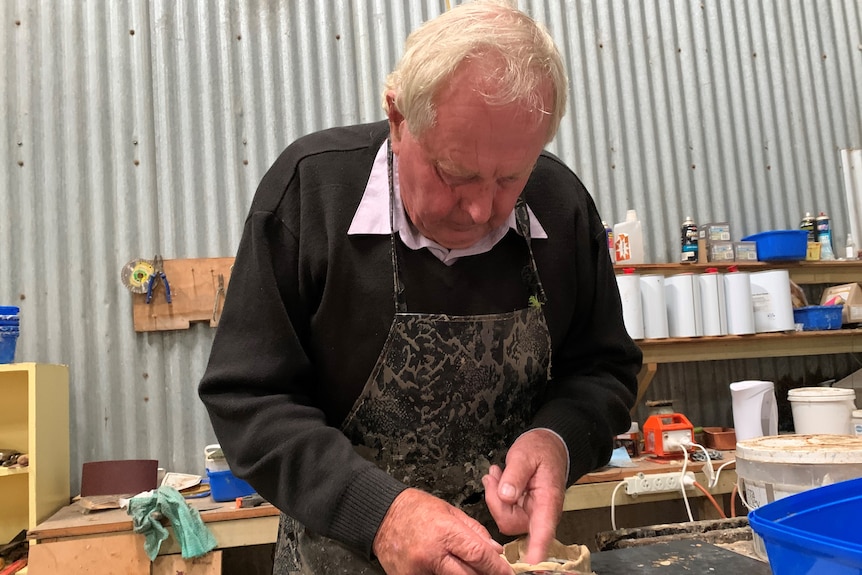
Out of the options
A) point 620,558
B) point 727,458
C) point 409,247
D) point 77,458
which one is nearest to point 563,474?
point 620,558

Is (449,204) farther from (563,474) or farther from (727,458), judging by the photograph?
(727,458)

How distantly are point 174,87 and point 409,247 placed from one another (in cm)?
254

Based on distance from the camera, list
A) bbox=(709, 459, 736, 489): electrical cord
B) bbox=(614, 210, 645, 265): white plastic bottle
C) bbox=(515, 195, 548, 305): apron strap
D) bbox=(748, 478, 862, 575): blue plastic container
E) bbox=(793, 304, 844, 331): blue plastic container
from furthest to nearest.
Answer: bbox=(793, 304, 844, 331): blue plastic container
bbox=(614, 210, 645, 265): white plastic bottle
bbox=(709, 459, 736, 489): electrical cord
bbox=(515, 195, 548, 305): apron strap
bbox=(748, 478, 862, 575): blue plastic container

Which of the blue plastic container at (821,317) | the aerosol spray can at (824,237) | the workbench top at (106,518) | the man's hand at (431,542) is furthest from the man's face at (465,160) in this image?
the aerosol spray can at (824,237)

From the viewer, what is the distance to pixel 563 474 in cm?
120

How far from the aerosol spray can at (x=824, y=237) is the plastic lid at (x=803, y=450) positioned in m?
2.76

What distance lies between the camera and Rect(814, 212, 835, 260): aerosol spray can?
12.2 feet

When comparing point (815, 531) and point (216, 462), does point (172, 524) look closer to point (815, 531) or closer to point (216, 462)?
point (216, 462)

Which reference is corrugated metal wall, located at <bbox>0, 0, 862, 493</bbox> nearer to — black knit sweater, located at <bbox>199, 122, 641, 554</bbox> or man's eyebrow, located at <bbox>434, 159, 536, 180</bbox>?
black knit sweater, located at <bbox>199, 122, 641, 554</bbox>

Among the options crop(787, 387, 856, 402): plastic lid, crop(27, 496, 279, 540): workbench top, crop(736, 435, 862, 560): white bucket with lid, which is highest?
crop(736, 435, 862, 560): white bucket with lid

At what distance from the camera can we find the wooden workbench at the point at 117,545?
2.34m

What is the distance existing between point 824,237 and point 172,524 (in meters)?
3.63

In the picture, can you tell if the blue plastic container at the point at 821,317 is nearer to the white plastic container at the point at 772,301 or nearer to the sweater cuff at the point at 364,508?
the white plastic container at the point at 772,301

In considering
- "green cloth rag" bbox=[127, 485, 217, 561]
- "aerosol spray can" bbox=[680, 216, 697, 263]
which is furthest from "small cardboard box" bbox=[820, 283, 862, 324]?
"green cloth rag" bbox=[127, 485, 217, 561]
